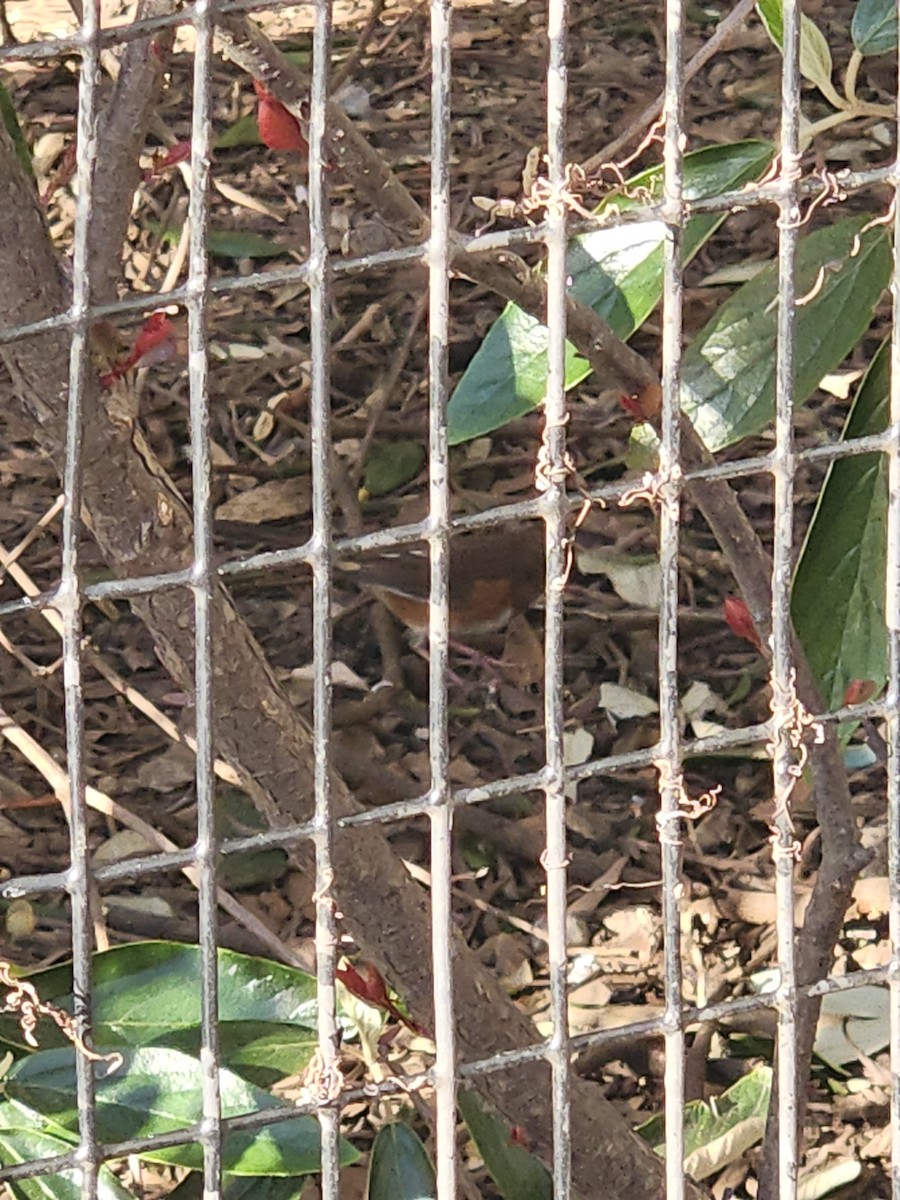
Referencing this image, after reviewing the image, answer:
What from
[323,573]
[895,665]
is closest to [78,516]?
[323,573]

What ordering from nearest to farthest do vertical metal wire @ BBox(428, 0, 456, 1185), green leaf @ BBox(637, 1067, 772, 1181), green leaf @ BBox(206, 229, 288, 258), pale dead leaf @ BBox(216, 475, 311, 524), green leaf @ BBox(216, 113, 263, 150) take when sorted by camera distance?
1. vertical metal wire @ BBox(428, 0, 456, 1185)
2. green leaf @ BBox(637, 1067, 772, 1181)
3. pale dead leaf @ BBox(216, 475, 311, 524)
4. green leaf @ BBox(206, 229, 288, 258)
5. green leaf @ BBox(216, 113, 263, 150)

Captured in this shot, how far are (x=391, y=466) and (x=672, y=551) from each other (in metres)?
1.46

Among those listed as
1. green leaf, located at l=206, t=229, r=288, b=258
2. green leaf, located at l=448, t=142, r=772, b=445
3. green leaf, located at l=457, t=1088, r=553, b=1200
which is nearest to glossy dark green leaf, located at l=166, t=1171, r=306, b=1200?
green leaf, located at l=457, t=1088, r=553, b=1200

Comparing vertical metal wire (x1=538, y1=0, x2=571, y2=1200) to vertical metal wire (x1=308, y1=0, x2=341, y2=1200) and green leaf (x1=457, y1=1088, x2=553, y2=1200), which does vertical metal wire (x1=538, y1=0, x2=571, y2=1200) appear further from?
green leaf (x1=457, y1=1088, x2=553, y2=1200)

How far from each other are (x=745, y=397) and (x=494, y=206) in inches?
14.4

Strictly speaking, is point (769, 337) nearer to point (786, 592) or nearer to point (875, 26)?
point (875, 26)

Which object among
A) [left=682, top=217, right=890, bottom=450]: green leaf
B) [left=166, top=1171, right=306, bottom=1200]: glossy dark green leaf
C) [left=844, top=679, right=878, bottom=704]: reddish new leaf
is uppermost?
[left=682, top=217, right=890, bottom=450]: green leaf

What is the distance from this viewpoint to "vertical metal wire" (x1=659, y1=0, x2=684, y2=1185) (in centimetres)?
67

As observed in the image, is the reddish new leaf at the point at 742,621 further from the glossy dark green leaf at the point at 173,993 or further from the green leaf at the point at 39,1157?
the green leaf at the point at 39,1157

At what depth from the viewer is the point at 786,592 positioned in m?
0.70

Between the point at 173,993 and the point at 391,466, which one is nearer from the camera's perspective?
the point at 173,993

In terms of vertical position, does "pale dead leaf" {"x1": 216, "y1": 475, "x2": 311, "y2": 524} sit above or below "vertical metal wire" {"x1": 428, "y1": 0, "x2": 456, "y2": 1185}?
above

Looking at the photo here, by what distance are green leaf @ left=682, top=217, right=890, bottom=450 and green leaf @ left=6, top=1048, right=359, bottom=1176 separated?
0.52 m

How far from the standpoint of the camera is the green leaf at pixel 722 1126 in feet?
4.12
